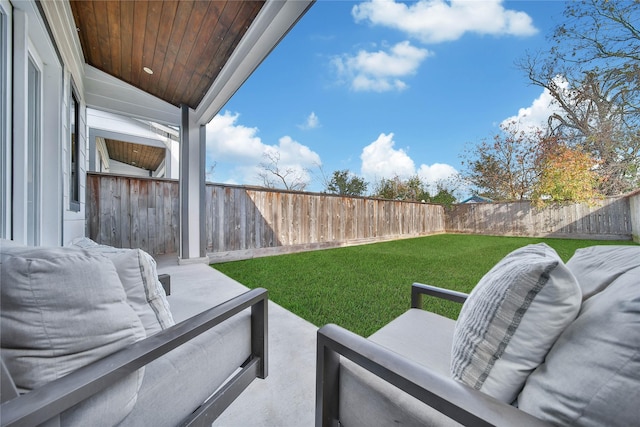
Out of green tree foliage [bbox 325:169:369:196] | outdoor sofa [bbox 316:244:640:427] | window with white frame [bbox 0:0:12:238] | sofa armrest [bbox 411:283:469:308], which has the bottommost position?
sofa armrest [bbox 411:283:469:308]

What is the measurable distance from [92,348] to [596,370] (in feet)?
3.62

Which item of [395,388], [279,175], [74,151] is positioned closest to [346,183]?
[279,175]

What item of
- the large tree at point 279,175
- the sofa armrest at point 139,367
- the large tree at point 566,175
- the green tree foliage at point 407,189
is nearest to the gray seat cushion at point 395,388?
the sofa armrest at point 139,367

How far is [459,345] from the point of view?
69 cm

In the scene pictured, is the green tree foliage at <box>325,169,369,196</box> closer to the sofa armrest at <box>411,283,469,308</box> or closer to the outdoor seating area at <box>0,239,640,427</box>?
the sofa armrest at <box>411,283,469,308</box>

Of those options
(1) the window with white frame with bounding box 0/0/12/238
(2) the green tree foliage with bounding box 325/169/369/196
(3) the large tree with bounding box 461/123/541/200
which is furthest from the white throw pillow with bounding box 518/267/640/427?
(2) the green tree foliage with bounding box 325/169/369/196

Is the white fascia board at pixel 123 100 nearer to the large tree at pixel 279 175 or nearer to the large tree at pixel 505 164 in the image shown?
the large tree at pixel 279 175

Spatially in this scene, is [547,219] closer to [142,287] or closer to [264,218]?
[264,218]

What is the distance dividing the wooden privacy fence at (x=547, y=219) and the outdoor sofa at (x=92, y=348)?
23.5ft

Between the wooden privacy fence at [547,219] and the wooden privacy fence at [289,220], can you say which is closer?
the wooden privacy fence at [289,220]

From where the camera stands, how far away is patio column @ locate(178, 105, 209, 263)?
3848 millimetres

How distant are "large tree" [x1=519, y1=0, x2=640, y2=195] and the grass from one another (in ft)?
5.47

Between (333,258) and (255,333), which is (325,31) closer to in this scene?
(333,258)

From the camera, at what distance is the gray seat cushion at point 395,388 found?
59 cm
